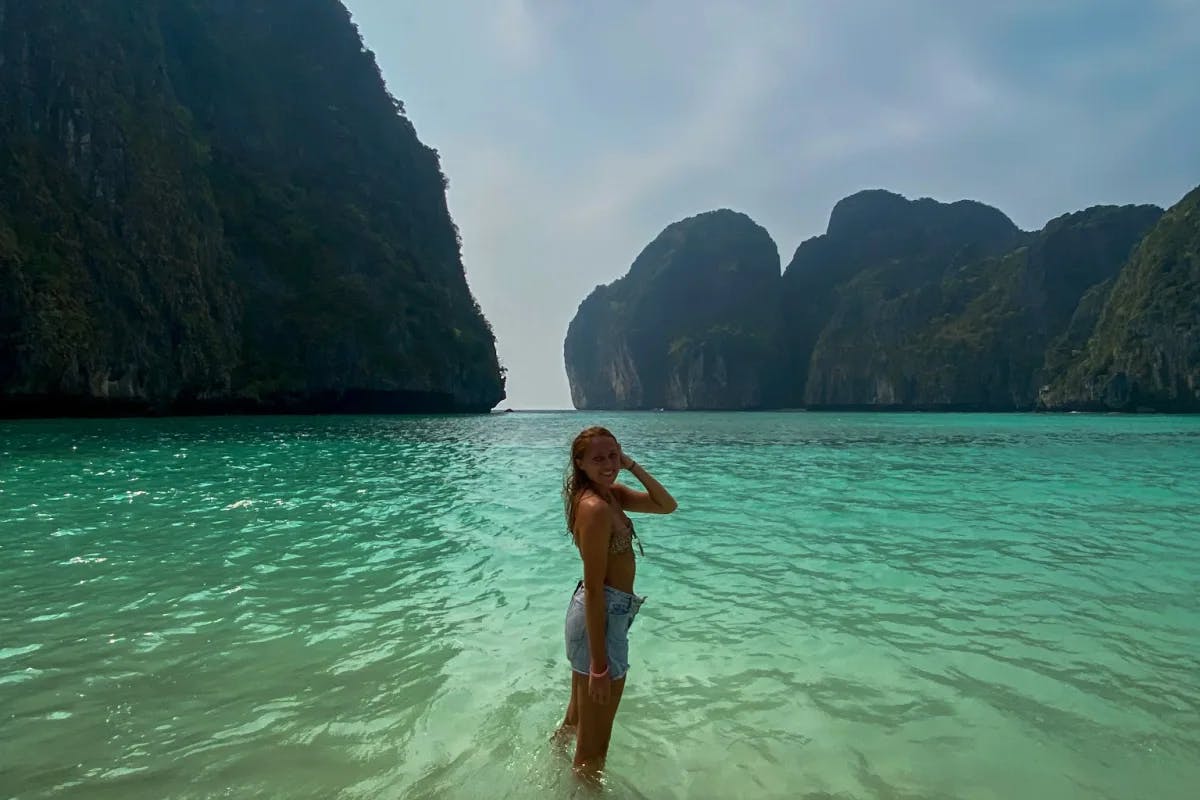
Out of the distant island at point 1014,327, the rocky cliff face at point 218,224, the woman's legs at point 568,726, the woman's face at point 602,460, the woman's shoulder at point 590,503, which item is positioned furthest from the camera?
the distant island at point 1014,327

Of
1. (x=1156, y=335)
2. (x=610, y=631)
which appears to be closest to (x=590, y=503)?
(x=610, y=631)

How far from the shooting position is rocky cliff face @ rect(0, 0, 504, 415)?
143 ft

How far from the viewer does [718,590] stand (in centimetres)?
691

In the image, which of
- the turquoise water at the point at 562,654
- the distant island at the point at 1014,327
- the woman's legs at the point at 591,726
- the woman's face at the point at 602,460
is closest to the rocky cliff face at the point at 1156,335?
the distant island at the point at 1014,327

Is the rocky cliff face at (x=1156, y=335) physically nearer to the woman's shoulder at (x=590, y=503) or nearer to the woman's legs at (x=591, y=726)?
the woman's legs at (x=591, y=726)

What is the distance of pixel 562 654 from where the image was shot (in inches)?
208

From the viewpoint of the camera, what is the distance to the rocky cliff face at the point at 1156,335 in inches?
3610

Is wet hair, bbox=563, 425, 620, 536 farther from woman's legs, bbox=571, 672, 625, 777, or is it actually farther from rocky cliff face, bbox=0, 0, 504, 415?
rocky cliff face, bbox=0, 0, 504, 415

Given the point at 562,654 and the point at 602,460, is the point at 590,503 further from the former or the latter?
the point at 562,654

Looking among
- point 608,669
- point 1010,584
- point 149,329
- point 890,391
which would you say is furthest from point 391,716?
point 890,391

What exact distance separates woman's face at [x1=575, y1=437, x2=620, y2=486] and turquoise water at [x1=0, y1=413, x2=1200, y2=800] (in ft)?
5.27

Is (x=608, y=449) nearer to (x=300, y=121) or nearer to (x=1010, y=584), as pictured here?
(x=1010, y=584)

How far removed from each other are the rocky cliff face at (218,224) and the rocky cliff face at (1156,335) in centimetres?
9081

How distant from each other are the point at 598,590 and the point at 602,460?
1.90 feet
